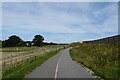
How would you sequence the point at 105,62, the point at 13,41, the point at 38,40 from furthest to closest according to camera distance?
1. the point at 38,40
2. the point at 13,41
3. the point at 105,62

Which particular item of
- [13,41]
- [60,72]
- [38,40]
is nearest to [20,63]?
[60,72]

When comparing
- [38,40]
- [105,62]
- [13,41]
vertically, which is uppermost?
[38,40]

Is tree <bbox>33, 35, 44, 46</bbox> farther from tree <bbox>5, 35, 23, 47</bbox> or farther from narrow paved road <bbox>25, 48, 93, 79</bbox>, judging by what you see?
narrow paved road <bbox>25, 48, 93, 79</bbox>

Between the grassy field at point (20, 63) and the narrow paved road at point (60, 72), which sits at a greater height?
the grassy field at point (20, 63)

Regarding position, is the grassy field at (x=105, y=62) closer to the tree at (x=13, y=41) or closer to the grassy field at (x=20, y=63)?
the grassy field at (x=20, y=63)

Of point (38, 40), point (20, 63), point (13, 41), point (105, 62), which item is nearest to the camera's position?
point (105, 62)

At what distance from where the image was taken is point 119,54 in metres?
25.6

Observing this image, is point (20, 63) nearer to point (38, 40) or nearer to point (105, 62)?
point (105, 62)

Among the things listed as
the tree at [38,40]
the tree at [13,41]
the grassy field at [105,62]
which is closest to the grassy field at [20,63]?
the grassy field at [105,62]

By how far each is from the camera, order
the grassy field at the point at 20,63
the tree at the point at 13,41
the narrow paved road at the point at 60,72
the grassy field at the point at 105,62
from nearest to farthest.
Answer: the grassy field at the point at 105,62, the narrow paved road at the point at 60,72, the grassy field at the point at 20,63, the tree at the point at 13,41

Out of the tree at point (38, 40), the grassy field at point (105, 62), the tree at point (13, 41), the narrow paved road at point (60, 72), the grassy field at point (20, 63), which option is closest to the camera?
the grassy field at point (105, 62)

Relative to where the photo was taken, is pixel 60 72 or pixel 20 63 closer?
pixel 60 72

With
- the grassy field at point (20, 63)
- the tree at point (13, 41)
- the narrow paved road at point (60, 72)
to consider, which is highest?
the tree at point (13, 41)

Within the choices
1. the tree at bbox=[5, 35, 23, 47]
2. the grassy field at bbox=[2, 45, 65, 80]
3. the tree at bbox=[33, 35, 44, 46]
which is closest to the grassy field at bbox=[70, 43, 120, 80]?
the grassy field at bbox=[2, 45, 65, 80]
